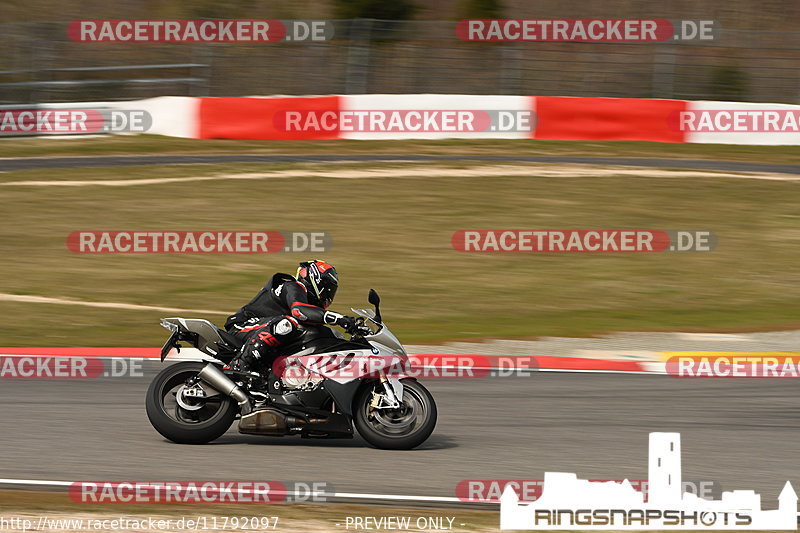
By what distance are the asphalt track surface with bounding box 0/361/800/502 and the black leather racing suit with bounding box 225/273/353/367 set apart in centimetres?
76

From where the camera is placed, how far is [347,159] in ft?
73.5

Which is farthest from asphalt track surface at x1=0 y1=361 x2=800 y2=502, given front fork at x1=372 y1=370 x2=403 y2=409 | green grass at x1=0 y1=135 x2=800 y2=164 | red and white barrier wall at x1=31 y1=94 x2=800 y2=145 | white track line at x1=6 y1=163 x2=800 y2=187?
red and white barrier wall at x1=31 y1=94 x2=800 y2=145

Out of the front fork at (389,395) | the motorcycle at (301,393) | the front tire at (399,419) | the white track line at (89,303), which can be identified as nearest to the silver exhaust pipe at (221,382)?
the motorcycle at (301,393)

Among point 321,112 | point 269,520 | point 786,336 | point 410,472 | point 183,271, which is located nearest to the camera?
point 269,520

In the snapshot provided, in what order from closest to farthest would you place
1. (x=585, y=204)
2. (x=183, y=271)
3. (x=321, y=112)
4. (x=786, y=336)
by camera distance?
(x=786, y=336) → (x=183, y=271) → (x=585, y=204) → (x=321, y=112)

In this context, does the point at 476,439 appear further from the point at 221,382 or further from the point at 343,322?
the point at 221,382

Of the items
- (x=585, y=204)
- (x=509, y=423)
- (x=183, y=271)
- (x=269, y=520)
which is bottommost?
(x=269, y=520)

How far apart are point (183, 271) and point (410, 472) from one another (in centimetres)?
906

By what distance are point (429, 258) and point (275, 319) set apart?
863 centimetres

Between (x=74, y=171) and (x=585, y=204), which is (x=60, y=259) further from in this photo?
(x=585, y=204)

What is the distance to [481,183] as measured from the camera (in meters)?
20.5

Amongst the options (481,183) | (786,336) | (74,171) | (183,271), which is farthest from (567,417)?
(74,171)

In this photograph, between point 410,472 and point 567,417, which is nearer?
point 410,472

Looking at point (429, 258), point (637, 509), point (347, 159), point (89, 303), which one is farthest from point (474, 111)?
point (637, 509)
